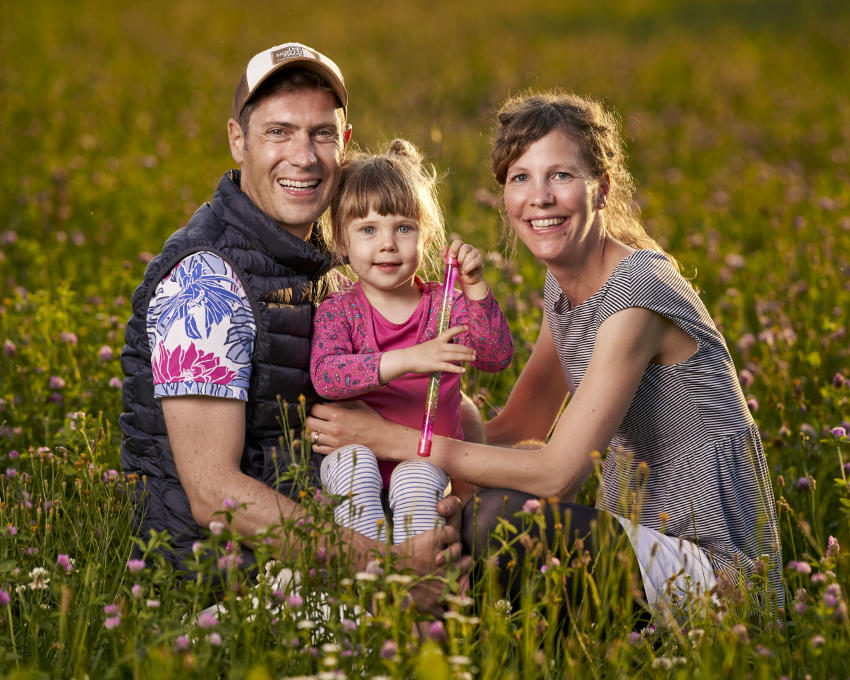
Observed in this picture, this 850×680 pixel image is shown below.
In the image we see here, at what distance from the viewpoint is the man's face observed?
352cm

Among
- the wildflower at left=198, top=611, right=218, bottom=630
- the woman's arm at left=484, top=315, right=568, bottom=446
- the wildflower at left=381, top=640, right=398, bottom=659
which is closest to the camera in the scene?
the wildflower at left=381, top=640, right=398, bottom=659

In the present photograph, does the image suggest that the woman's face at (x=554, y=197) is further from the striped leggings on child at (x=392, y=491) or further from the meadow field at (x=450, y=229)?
the striped leggings on child at (x=392, y=491)

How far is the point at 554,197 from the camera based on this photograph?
336 centimetres

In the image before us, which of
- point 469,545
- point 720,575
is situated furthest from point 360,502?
point 720,575

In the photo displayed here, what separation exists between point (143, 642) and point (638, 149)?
350 inches

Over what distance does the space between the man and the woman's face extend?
69 cm

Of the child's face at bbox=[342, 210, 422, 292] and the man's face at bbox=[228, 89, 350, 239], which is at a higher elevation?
the man's face at bbox=[228, 89, 350, 239]

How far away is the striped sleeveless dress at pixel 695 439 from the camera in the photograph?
10.9 feet

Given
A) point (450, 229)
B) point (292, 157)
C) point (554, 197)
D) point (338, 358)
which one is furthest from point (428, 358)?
point (450, 229)

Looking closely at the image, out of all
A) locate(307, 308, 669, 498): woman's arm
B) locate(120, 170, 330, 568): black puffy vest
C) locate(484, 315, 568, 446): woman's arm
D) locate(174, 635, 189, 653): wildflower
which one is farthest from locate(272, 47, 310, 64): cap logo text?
locate(174, 635, 189, 653): wildflower

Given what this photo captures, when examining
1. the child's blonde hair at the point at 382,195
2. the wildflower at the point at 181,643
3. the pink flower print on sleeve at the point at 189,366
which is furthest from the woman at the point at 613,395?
the wildflower at the point at 181,643

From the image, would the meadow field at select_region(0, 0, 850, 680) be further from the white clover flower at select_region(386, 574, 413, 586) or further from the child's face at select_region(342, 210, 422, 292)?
the child's face at select_region(342, 210, 422, 292)

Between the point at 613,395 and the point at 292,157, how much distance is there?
1316 millimetres

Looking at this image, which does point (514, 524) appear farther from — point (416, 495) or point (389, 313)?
point (389, 313)
